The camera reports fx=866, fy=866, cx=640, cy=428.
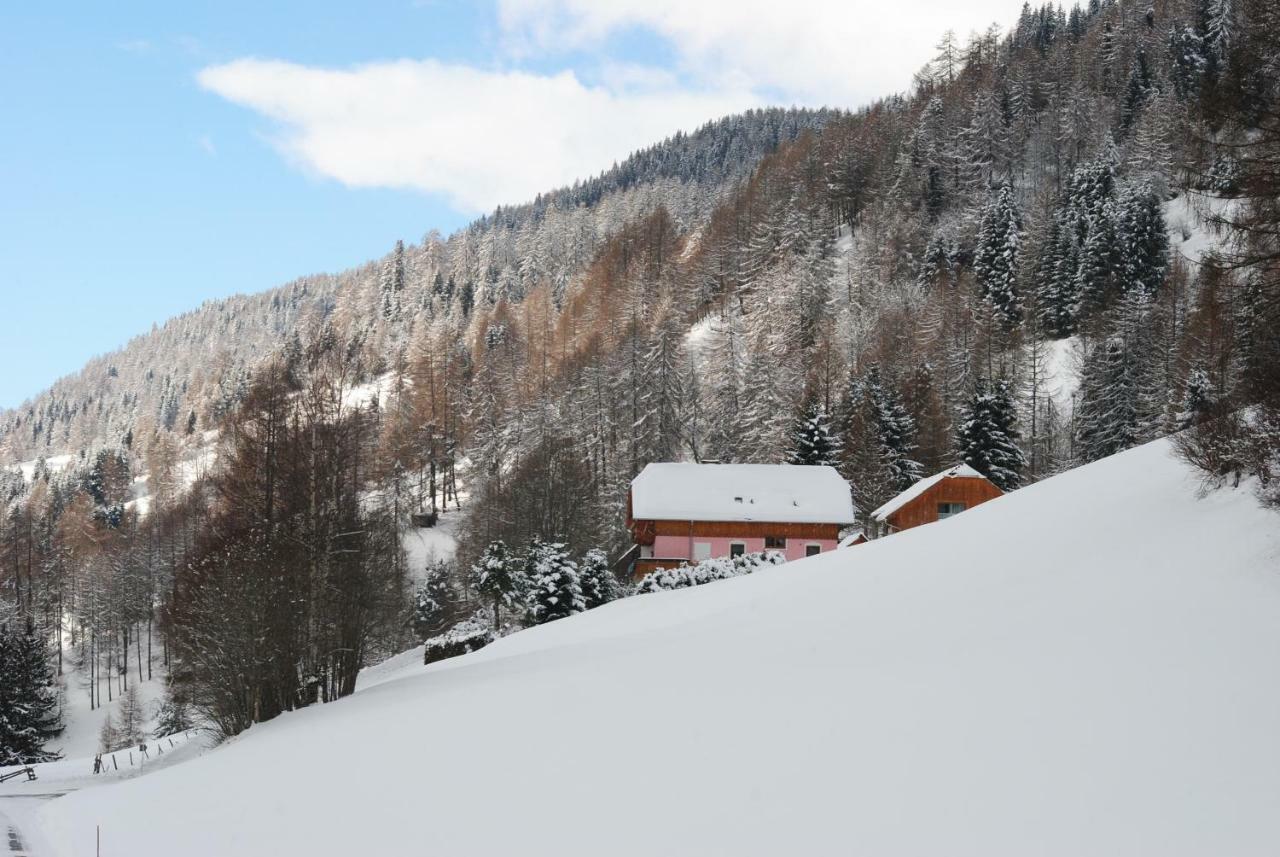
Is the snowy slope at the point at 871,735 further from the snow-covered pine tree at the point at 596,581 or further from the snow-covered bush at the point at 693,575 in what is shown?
the snow-covered pine tree at the point at 596,581

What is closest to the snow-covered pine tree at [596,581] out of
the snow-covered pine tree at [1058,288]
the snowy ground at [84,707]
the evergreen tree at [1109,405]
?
the evergreen tree at [1109,405]

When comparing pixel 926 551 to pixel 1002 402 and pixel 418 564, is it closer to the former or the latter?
pixel 1002 402

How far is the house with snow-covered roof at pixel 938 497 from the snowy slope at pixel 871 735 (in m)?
27.4

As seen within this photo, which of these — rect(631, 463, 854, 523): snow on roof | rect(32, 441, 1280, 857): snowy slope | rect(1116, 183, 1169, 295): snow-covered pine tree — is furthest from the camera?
rect(1116, 183, 1169, 295): snow-covered pine tree

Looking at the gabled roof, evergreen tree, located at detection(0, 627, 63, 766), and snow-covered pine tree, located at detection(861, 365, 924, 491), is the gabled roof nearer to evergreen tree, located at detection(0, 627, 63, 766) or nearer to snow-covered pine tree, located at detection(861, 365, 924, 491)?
snow-covered pine tree, located at detection(861, 365, 924, 491)

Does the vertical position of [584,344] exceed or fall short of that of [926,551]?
it exceeds it

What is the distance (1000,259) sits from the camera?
71.1 m

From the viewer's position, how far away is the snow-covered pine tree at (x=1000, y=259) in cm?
6912

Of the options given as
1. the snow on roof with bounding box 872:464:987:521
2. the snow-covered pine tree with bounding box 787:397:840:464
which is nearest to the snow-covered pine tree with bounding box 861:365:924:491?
the snow-covered pine tree with bounding box 787:397:840:464

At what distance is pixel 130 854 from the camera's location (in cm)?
1014

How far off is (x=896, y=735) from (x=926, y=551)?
919cm

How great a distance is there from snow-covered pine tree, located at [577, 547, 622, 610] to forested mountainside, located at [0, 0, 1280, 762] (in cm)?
29

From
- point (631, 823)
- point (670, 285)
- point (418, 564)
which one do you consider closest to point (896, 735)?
point (631, 823)

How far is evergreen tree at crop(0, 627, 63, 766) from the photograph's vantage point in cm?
4134
